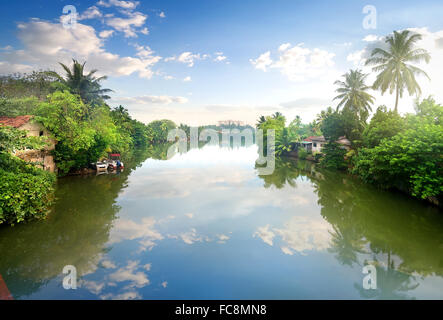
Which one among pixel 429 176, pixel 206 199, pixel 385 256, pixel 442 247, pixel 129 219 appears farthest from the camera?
pixel 206 199

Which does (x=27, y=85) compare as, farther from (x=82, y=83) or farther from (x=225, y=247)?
(x=225, y=247)

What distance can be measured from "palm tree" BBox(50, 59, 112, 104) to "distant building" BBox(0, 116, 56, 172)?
10.9m

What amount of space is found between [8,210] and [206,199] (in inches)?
349

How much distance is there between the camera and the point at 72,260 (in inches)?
283

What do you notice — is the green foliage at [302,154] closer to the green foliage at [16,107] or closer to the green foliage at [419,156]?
the green foliage at [419,156]

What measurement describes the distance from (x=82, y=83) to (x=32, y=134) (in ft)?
48.5

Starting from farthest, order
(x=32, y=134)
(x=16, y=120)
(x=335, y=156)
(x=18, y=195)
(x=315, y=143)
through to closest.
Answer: (x=315, y=143), (x=335, y=156), (x=32, y=134), (x=16, y=120), (x=18, y=195)

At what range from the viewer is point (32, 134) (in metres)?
16.2

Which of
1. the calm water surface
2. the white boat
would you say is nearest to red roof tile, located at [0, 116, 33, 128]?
the calm water surface

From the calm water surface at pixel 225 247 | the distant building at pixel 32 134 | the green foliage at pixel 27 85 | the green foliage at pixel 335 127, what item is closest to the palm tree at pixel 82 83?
the green foliage at pixel 27 85

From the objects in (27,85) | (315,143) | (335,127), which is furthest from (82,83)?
(315,143)

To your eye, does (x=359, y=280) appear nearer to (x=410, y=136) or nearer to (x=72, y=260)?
(x=72, y=260)
